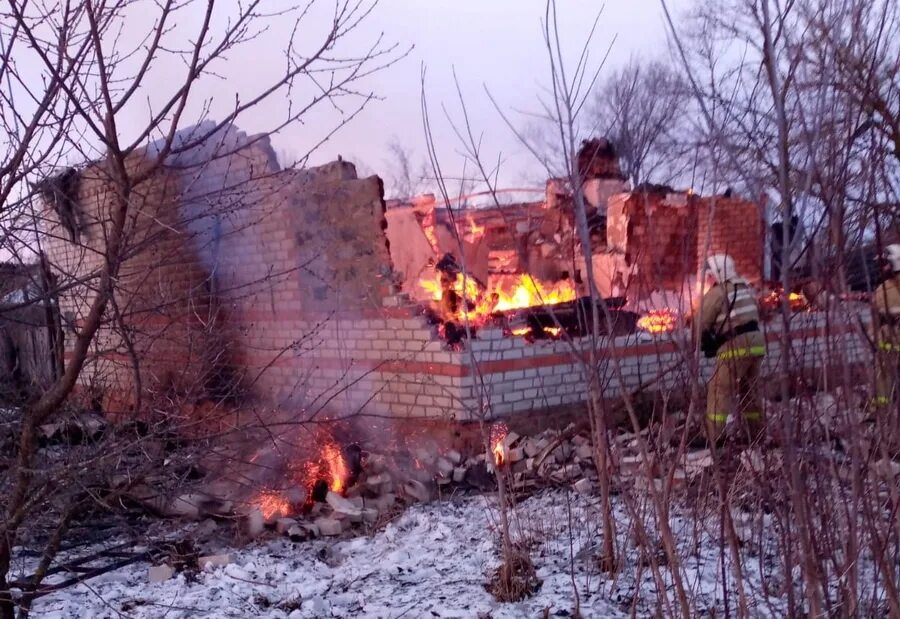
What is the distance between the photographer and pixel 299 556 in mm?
4844

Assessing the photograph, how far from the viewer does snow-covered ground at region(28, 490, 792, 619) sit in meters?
3.66

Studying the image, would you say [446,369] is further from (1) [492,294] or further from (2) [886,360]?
(2) [886,360]

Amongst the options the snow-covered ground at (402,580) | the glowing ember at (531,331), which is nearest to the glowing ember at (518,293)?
the glowing ember at (531,331)

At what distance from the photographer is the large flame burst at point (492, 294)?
313 inches

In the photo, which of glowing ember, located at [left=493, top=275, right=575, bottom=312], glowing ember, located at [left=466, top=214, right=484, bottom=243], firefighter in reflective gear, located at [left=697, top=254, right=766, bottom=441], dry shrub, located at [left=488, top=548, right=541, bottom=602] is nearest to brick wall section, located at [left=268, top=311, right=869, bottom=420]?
firefighter in reflective gear, located at [left=697, top=254, right=766, bottom=441]

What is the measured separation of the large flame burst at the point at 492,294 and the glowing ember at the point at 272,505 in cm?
202

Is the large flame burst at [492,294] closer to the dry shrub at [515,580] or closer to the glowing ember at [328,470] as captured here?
the glowing ember at [328,470]

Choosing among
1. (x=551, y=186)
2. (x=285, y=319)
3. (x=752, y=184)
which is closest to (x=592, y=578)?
(x=752, y=184)

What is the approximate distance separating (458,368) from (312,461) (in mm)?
1493

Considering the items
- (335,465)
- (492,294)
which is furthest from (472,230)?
(335,465)

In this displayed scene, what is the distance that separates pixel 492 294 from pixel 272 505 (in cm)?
429

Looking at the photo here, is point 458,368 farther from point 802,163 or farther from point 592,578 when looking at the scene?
point 802,163

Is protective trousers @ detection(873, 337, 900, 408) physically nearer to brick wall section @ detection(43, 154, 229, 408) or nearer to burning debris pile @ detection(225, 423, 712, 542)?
brick wall section @ detection(43, 154, 229, 408)

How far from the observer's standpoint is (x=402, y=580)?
4254mm
